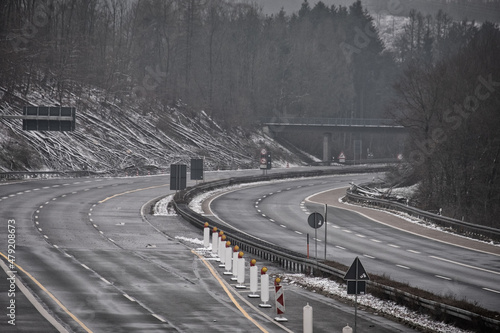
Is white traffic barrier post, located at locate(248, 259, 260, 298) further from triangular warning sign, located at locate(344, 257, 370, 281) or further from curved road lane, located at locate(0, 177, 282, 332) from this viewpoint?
triangular warning sign, located at locate(344, 257, 370, 281)

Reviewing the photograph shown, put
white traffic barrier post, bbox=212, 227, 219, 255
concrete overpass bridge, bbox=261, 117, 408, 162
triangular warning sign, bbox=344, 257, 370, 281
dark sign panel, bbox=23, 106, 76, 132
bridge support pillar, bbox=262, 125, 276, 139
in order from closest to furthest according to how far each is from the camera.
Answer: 1. triangular warning sign, bbox=344, 257, 370, 281
2. white traffic barrier post, bbox=212, 227, 219, 255
3. dark sign panel, bbox=23, 106, 76, 132
4. concrete overpass bridge, bbox=261, 117, 408, 162
5. bridge support pillar, bbox=262, 125, 276, 139

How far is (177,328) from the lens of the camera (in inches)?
773

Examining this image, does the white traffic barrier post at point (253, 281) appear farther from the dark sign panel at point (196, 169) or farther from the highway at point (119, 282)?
the dark sign panel at point (196, 169)

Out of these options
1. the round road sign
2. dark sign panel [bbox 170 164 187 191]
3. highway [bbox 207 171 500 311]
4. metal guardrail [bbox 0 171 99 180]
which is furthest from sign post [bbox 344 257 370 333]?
metal guardrail [bbox 0 171 99 180]

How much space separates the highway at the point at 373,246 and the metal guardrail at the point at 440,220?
76.1 inches

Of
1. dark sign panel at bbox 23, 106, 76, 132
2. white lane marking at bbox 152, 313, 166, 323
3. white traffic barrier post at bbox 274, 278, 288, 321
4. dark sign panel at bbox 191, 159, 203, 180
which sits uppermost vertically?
dark sign panel at bbox 23, 106, 76, 132

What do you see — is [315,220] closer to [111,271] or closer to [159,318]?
[111,271]

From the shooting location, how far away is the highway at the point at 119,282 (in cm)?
2025

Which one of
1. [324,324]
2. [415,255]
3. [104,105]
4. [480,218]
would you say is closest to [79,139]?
[104,105]

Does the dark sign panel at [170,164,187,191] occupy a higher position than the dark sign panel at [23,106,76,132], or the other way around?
the dark sign panel at [23,106,76,132]

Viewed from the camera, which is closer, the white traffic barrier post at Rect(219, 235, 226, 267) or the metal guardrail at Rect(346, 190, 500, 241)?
the white traffic barrier post at Rect(219, 235, 226, 267)

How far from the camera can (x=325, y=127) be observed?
12169 cm

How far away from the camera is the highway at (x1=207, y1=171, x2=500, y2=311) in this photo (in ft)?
95.8

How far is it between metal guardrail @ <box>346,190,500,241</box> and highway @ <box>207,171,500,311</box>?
6.34 feet
